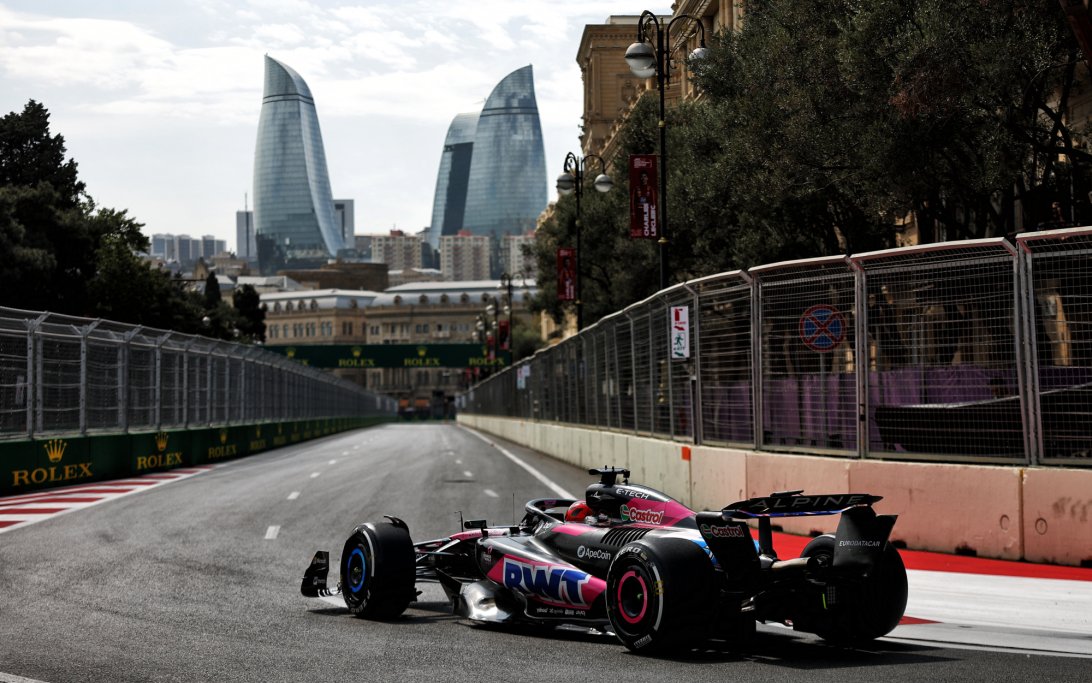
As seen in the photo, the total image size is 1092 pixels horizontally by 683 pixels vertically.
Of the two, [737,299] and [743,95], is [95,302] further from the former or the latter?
[737,299]

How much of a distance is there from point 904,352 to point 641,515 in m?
4.96

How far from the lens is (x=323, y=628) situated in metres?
8.11

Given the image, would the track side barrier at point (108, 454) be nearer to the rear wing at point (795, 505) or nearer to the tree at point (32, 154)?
the rear wing at point (795, 505)

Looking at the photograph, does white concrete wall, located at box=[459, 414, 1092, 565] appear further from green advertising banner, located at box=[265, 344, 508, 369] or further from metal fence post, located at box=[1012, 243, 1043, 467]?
green advertising banner, located at box=[265, 344, 508, 369]

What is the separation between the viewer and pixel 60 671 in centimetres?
670

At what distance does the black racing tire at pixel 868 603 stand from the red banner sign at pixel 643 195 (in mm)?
23386

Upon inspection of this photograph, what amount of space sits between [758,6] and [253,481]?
13998mm

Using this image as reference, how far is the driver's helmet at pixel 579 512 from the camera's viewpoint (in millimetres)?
8484

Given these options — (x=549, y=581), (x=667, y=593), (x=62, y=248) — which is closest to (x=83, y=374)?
(x=549, y=581)

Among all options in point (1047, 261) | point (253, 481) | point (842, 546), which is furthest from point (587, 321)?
point (842, 546)

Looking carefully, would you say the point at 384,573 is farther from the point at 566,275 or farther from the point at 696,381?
the point at 566,275

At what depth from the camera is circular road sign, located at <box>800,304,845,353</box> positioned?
12906 mm

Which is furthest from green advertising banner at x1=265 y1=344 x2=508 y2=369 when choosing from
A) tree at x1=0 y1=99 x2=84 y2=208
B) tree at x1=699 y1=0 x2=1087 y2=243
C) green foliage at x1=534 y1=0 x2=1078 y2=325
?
tree at x1=699 y1=0 x2=1087 y2=243

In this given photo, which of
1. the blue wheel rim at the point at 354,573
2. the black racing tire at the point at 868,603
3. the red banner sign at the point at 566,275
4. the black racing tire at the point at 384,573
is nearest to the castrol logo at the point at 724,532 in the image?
the black racing tire at the point at 868,603
